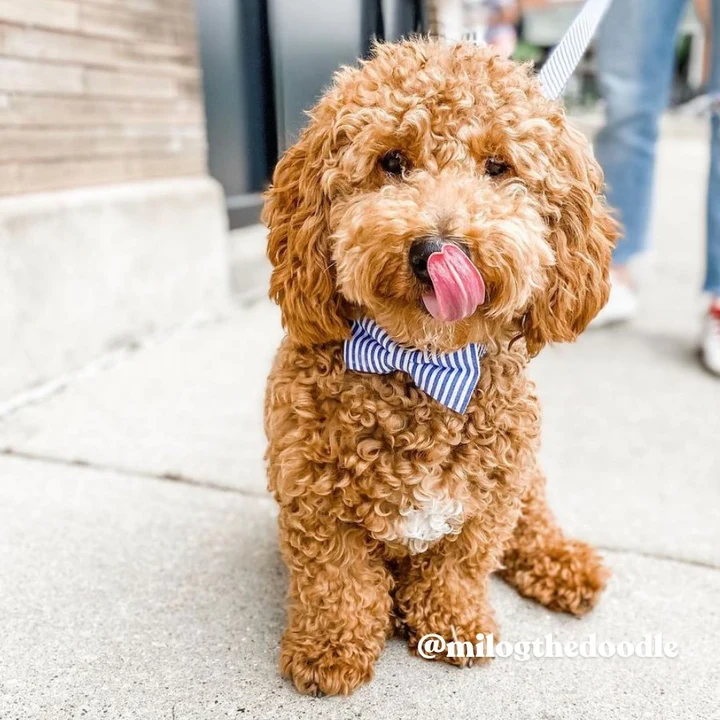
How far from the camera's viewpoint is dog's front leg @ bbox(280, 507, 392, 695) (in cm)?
166

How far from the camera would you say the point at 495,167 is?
5.02 feet

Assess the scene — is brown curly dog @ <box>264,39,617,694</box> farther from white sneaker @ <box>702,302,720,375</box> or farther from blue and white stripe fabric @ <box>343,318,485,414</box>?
white sneaker @ <box>702,302,720,375</box>

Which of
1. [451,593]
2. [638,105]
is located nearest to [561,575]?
[451,593]

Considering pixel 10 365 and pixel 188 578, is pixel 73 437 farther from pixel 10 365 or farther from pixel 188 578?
pixel 188 578

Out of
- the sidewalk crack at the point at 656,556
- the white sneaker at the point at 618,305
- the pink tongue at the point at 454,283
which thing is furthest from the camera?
the white sneaker at the point at 618,305

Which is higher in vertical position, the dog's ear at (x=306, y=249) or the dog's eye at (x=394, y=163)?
the dog's eye at (x=394, y=163)

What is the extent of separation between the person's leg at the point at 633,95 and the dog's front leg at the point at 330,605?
2.60 metres

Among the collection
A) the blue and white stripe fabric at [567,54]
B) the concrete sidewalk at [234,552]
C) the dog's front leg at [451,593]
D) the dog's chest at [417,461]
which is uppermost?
the blue and white stripe fabric at [567,54]

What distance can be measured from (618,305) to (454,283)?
3.00m

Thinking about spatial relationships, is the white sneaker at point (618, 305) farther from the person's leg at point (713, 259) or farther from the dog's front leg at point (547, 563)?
the dog's front leg at point (547, 563)

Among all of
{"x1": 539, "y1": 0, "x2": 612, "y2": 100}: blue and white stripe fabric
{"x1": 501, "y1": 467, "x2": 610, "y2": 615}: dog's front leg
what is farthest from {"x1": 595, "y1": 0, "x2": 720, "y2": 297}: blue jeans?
{"x1": 501, "y1": 467, "x2": 610, "y2": 615}: dog's front leg

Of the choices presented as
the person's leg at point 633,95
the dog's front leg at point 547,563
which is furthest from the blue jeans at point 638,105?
the dog's front leg at point 547,563

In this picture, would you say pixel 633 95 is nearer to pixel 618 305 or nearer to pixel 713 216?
pixel 713 216

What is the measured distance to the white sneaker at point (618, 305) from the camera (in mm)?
4055
